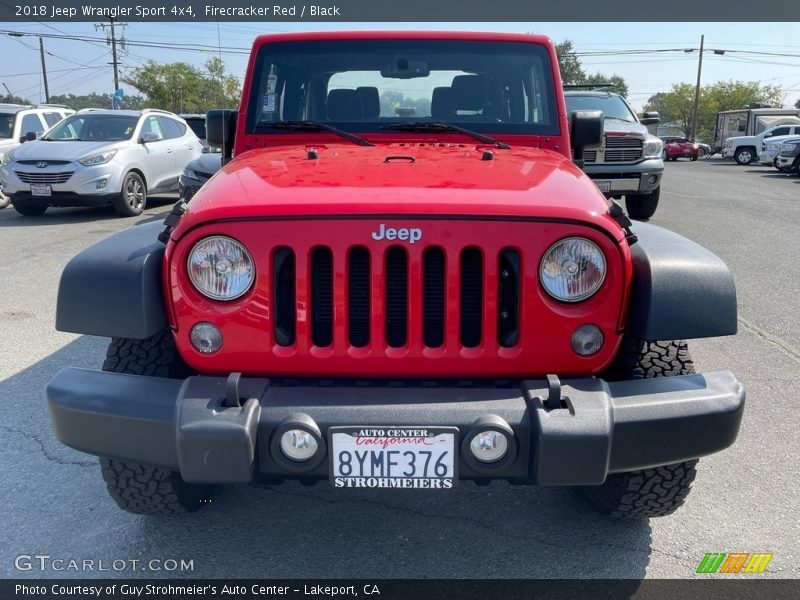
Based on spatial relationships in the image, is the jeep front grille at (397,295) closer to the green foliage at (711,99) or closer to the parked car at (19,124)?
the parked car at (19,124)

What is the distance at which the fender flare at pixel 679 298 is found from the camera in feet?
7.07

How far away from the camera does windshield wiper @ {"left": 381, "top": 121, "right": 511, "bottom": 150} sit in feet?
10.8

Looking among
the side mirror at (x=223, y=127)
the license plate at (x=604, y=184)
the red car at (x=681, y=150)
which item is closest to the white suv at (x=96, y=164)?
the license plate at (x=604, y=184)

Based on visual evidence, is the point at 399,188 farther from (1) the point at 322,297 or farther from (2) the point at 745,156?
(2) the point at 745,156

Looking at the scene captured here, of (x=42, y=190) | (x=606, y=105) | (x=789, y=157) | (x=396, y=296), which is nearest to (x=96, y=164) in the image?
(x=42, y=190)

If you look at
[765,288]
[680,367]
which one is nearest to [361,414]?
[680,367]

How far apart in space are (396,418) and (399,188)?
0.74 meters

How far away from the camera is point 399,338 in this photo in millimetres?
2209

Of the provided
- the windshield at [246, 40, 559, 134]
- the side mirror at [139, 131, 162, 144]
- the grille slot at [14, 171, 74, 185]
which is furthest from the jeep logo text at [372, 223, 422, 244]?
the side mirror at [139, 131, 162, 144]

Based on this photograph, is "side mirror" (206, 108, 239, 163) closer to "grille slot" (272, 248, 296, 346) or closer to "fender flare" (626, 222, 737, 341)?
"grille slot" (272, 248, 296, 346)

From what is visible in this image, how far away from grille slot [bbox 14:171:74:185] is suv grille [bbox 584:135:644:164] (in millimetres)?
7384

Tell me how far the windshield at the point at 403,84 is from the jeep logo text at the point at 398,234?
145cm

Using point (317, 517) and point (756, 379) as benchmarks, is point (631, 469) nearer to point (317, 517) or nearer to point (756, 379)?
point (317, 517)

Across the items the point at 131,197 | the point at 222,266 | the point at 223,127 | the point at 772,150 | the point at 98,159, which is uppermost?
the point at 223,127
